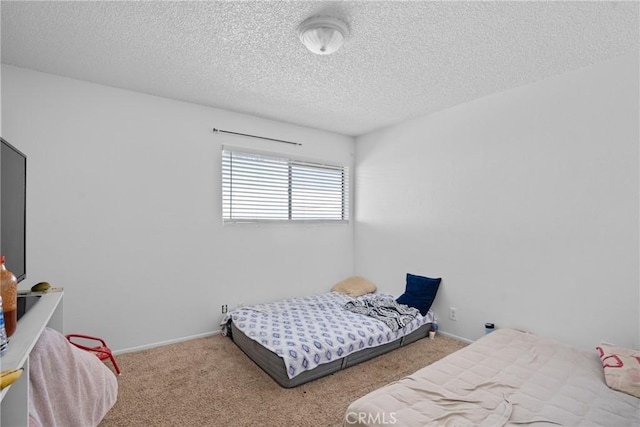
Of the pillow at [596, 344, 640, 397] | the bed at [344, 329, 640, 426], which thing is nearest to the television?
the bed at [344, 329, 640, 426]

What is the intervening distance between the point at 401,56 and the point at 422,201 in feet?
6.00

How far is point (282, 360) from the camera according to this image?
2.33m

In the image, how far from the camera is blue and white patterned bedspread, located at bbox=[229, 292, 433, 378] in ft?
8.00

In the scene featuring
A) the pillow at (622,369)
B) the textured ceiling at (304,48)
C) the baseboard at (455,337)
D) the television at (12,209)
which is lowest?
the baseboard at (455,337)

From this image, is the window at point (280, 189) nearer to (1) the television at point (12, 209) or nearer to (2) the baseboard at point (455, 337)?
(1) the television at point (12, 209)

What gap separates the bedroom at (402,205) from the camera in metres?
2.38

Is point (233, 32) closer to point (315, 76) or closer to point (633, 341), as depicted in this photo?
point (315, 76)

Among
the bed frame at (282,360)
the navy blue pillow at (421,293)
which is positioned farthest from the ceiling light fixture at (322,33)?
the navy blue pillow at (421,293)

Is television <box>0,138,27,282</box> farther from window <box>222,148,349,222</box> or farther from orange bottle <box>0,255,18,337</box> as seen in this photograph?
window <box>222,148,349,222</box>

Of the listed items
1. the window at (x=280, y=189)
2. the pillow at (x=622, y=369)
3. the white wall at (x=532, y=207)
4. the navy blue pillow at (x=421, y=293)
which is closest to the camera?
the pillow at (x=622, y=369)

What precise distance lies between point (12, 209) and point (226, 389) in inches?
70.7

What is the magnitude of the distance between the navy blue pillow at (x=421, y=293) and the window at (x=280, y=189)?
1479 millimetres

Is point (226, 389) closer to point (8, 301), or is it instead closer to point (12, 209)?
point (8, 301)

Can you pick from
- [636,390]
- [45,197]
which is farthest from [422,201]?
[45,197]
